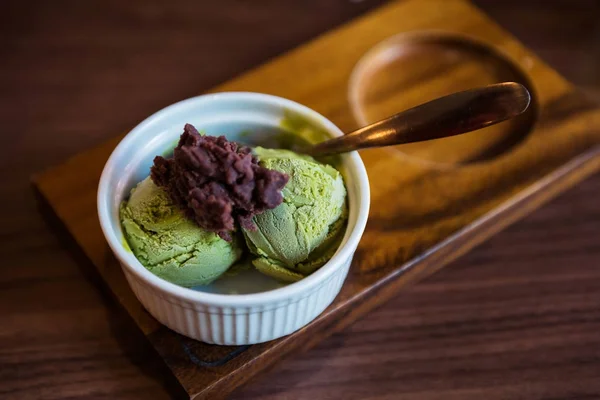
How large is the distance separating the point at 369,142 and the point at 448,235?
0.16 metres

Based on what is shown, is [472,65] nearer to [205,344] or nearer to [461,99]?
[461,99]

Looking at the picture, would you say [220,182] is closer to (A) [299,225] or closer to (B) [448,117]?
(A) [299,225]

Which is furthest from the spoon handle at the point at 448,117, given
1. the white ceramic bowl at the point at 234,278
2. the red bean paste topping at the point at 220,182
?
the red bean paste topping at the point at 220,182

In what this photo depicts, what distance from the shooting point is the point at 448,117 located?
0.68 meters

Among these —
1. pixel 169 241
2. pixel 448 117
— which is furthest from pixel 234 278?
pixel 448 117

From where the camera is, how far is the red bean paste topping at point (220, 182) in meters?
0.60

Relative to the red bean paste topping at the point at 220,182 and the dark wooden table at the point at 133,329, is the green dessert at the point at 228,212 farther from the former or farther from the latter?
the dark wooden table at the point at 133,329

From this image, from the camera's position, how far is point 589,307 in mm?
803

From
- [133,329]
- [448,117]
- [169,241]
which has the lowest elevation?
[133,329]

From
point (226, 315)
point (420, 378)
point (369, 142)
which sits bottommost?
point (420, 378)

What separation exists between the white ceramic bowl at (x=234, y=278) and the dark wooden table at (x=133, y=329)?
10 cm

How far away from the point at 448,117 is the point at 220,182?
25cm

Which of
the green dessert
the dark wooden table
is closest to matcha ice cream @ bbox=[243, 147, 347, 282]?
the green dessert

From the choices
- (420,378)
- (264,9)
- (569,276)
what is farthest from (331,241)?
(264,9)
